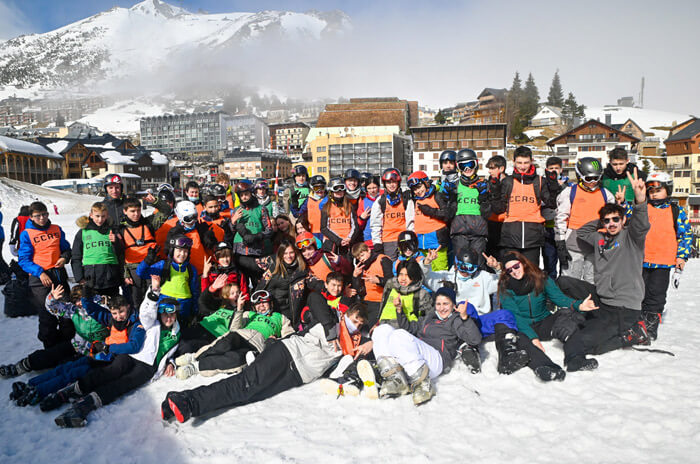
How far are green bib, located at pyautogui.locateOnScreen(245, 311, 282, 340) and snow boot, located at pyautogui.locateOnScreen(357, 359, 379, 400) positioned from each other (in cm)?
170

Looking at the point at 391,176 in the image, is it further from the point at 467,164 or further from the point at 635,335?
the point at 635,335

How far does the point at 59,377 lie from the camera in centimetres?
459

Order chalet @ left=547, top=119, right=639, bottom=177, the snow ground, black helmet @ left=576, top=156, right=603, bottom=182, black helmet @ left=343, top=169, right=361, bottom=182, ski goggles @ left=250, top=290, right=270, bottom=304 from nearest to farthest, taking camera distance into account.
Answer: the snow ground < black helmet @ left=576, top=156, right=603, bottom=182 < ski goggles @ left=250, top=290, right=270, bottom=304 < black helmet @ left=343, top=169, right=361, bottom=182 < chalet @ left=547, top=119, right=639, bottom=177

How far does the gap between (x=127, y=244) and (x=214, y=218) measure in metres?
1.47

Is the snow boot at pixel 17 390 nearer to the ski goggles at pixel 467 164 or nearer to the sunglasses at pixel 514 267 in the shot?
the sunglasses at pixel 514 267

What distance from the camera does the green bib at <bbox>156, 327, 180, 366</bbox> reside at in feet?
16.5

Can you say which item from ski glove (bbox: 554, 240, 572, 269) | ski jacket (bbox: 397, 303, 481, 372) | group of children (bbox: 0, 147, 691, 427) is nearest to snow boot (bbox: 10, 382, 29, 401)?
group of children (bbox: 0, 147, 691, 427)

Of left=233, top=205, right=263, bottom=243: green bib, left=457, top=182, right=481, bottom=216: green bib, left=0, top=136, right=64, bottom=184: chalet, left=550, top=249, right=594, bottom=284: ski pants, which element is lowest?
left=550, top=249, right=594, bottom=284: ski pants

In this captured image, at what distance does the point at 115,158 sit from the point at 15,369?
228 feet

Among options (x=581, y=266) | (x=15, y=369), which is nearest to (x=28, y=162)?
(x=15, y=369)

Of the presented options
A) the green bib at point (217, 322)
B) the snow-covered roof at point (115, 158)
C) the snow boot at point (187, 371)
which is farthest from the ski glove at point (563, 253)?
the snow-covered roof at point (115, 158)

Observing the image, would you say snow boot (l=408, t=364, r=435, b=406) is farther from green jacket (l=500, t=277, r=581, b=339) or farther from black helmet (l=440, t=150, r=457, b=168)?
black helmet (l=440, t=150, r=457, b=168)

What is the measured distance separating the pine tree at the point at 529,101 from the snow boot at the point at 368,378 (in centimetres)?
8922

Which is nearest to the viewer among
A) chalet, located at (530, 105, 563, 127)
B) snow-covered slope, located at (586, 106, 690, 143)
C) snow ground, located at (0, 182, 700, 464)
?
snow ground, located at (0, 182, 700, 464)
